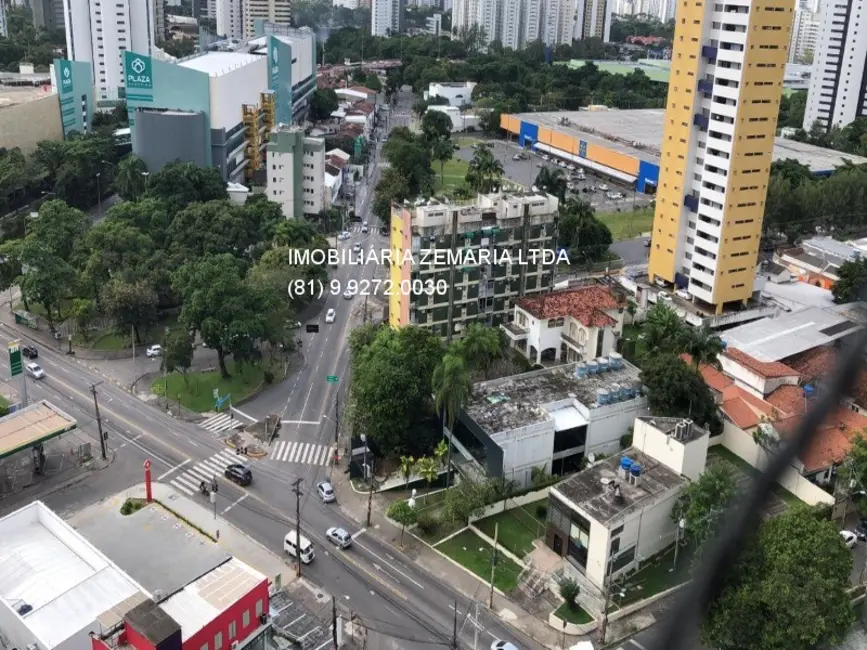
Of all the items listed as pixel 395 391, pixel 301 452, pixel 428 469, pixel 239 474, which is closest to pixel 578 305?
pixel 395 391

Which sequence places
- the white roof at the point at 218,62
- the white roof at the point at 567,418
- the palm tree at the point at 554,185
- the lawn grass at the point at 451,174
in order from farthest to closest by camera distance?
the lawn grass at the point at 451,174, the white roof at the point at 218,62, the palm tree at the point at 554,185, the white roof at the point at 567,418

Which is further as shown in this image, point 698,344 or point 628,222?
point 628,222

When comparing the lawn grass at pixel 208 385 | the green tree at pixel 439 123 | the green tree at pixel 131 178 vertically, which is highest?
the green tree at pixel 439 123

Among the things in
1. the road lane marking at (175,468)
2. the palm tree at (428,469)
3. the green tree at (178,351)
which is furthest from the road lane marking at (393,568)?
the green tree at (178,351)

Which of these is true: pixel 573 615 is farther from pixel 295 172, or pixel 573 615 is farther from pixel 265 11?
pixel 265 11

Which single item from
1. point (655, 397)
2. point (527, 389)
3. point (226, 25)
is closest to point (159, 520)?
point (527, 389)

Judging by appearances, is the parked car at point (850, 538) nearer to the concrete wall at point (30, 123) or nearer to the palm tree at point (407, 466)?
the palm tree at point (407, 466)

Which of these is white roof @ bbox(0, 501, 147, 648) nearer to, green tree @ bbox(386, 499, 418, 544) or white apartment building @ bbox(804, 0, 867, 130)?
green tree @ bbox(386, 499, 418, 544)
